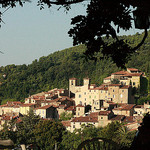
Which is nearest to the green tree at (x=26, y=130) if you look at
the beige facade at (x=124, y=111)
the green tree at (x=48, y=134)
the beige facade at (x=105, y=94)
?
the green tree at (x=48, y=134)

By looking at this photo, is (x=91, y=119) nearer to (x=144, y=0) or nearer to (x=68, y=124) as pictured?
(x=68, y=124)

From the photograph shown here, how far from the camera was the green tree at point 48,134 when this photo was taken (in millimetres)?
28688

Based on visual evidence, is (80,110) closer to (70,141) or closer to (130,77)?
(130,77)

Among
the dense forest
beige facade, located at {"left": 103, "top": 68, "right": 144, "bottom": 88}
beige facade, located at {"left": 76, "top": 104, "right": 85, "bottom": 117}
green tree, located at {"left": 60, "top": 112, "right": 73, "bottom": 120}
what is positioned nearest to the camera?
beige facade, located at {"left": 76, "top": 104, "right": 85, "bottom": 117}

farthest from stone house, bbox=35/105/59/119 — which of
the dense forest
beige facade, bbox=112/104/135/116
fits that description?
the dense forest

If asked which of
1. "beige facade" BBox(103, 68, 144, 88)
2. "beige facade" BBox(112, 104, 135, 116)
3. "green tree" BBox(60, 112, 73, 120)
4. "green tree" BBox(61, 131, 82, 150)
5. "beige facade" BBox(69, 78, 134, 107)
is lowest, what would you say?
"green tree" BBox(61, 131, 82, 150)

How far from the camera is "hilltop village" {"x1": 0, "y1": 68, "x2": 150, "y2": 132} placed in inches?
1225

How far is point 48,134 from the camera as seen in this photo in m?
29.2

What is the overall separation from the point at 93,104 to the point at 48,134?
910cm

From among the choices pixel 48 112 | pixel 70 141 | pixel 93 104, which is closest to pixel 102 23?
pixel 70 141

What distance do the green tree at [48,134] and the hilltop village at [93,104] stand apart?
1786 mm

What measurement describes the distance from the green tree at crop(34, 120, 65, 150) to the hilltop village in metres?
1.79

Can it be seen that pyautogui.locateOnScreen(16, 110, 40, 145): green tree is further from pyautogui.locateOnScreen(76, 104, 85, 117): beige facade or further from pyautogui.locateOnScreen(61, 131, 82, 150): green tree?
pyautogui.locateOnScreen(76, 104, 85, 117): beige facade

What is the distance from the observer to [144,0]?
3.26 m
